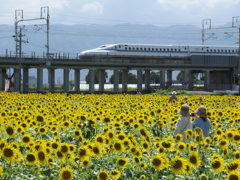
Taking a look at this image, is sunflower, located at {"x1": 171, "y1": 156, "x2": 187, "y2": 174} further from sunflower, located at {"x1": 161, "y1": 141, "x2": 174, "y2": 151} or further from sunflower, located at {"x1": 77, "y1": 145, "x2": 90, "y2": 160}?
sunflower, located at {"x1": 77, "y1": 145, "x2": 90, "y2": 160}

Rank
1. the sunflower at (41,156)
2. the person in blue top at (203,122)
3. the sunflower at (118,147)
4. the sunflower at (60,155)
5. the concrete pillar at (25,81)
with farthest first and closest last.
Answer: the concrete pillar at (25,81), the person in blue top at (203,122), the sunflower at (118,147), the sunflower at (60,155), the sunflower at (41,156)

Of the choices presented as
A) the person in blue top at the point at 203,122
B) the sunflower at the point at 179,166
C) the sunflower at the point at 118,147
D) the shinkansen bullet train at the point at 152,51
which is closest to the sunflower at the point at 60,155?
the sunflower at the point at 118,147

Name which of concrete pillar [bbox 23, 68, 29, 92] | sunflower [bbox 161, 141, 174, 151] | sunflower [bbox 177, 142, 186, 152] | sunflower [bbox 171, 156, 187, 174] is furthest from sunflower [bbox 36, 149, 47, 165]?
concrete pillar [bbox 23, 68, 29, 92]

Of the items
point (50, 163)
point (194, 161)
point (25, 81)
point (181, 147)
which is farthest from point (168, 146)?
point (25, 81)

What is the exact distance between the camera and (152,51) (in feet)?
266

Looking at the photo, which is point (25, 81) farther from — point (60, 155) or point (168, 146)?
point (60, 155)

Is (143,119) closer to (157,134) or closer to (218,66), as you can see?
(157,134)

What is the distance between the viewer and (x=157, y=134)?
10.7 metres

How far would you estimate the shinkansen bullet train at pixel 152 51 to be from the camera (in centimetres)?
7612

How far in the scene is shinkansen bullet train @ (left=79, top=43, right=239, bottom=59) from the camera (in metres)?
76.1

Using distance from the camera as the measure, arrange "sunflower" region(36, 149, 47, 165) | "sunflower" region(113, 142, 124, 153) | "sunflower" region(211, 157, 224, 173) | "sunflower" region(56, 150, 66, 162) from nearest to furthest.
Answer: "sunflower" region(211, 157, 224, 173) → "sunflower" region(36, 149, 47, 165) → "sunflower" region(56, 150, 66, 162) → "sunflower" region(113, 142, 124, 153)

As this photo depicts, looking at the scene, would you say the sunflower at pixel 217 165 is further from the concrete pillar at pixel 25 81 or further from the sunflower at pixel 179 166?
the concrete pillar at pixel 25 81

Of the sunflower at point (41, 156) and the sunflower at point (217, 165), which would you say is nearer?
the sunflower at point (217, 165)

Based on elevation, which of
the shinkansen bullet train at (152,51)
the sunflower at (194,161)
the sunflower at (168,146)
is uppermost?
the shinkansen bullet train at (152,51)
